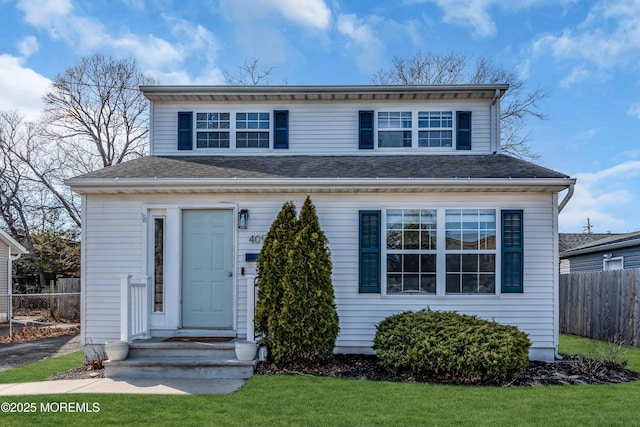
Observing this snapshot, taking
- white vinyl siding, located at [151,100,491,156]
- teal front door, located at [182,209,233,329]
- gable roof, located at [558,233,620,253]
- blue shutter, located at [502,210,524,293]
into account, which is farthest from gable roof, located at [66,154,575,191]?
gable roof, located at [558,233,620,253]

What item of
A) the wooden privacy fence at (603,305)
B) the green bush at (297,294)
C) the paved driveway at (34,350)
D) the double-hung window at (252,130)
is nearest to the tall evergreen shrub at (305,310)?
the green bush at (297,294)

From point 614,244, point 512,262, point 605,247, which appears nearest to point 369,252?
point 512,262

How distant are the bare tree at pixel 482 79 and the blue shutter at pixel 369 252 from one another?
1363cm

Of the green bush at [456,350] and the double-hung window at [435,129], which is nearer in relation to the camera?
the green bush at [456,350]

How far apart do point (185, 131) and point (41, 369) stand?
492cm

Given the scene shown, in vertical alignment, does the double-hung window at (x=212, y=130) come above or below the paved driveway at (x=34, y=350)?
above

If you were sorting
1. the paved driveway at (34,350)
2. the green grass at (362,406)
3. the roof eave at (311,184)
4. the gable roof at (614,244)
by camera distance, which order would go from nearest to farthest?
the green grass at (362,406) → the roof eave at (311,184) → the paved driveway at (34,350) → the gable roof at (614,244)

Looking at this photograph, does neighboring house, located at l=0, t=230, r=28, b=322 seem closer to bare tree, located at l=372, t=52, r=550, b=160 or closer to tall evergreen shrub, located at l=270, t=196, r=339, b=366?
tall evergreen shrub, located at l=270, t=196, r=339, b=366

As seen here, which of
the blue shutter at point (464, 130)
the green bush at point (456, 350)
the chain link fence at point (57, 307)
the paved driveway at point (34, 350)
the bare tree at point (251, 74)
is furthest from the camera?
→ the bare tree at point (251, 74)

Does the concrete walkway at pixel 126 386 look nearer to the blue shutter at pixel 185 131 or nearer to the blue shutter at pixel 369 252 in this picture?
the blue shutter at pixel 369 252

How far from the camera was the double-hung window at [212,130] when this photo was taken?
30.2 feet

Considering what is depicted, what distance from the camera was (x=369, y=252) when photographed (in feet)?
24.8

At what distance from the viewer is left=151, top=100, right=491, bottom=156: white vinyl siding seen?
907 cm

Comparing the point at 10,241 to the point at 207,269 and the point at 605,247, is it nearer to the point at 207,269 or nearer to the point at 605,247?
the point at 207,269
